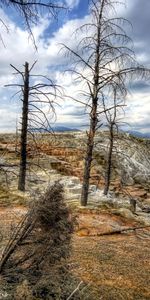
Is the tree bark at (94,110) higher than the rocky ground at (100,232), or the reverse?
the tree bark at (94,110)

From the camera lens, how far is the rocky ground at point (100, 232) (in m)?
9.23

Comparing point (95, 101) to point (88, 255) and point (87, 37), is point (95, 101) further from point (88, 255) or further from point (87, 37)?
point (88, 255)

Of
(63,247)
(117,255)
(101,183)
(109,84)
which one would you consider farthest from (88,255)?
(101,183)

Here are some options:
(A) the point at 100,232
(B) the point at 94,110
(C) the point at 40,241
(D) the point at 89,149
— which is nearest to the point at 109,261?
(C) the point at 40,241

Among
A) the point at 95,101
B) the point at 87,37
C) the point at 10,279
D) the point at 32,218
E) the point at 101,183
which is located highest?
the point at 87,37

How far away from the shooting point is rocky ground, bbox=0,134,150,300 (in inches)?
363

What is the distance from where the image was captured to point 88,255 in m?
11.7

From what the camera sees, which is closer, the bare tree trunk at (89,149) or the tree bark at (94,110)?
the tree bark at (94,110)

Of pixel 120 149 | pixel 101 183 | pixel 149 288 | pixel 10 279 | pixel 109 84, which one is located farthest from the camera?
pixel 120 149

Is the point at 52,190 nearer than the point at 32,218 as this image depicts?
No

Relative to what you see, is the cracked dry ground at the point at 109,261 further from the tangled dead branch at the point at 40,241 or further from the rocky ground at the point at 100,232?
the tangled dead branch at the point at 40,241

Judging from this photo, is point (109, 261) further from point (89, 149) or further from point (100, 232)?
point (89, 149)

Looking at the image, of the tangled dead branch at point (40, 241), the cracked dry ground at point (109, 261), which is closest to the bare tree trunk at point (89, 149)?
the cracked dry ground at point (109, 261)

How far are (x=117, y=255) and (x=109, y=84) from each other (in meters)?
9.28
